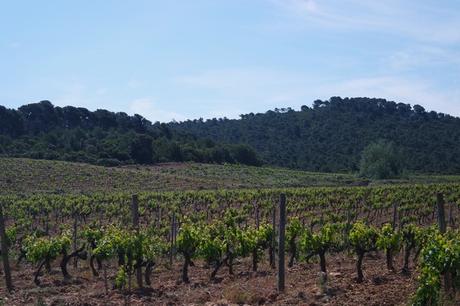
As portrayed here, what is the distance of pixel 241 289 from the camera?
11.8m

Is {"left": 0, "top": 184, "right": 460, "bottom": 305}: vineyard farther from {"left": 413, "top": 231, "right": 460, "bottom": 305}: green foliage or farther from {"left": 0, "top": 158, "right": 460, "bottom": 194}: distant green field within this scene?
{"left": 0, "top": 158, "right": 460, "bottom": 194}: distant green field

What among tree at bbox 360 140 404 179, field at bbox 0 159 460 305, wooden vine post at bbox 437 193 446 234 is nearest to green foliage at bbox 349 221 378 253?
field at bbox 0 159 460 305

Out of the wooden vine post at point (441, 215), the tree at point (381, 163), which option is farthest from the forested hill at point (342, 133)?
the wooden vine post at point (441, 215)

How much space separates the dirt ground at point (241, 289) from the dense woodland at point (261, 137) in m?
65.3

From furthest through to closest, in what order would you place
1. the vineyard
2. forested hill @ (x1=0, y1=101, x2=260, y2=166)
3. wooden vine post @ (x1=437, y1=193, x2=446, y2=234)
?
forested hill @ (x1=0, y1=101, x2=260, y2=166)
wooden vine post @ (x1=437, y1=193, x2=446, y2=234)
the vineyard

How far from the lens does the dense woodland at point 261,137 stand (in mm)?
87062

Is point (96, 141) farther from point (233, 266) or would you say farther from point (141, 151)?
point (233, 266)

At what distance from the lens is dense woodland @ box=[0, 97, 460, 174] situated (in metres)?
87.1

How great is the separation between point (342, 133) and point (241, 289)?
114 metres

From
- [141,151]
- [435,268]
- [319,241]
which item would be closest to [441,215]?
[435,268]

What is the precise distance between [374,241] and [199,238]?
4.27 meters

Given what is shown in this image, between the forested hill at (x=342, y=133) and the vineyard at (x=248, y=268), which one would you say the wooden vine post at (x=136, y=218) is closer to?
the vineyard at (x=248, y=268)

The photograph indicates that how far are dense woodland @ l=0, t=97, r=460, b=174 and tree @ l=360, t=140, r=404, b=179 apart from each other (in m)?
3.85

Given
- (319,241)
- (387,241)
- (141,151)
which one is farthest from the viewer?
(141,151)
